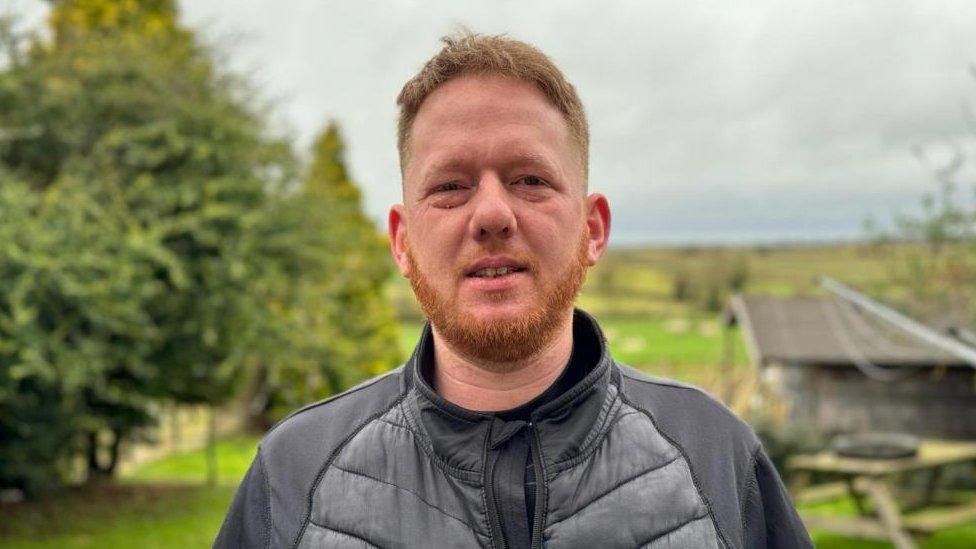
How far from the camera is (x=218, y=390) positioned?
1455 centimetres

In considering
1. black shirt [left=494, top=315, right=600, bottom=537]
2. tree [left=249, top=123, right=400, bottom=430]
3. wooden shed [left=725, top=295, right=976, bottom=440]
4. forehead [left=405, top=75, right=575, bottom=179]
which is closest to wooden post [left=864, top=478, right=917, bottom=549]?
wooden shed [left=725, top=295, right=976, bottom=440]

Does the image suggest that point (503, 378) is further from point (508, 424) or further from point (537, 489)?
point (537, 489)

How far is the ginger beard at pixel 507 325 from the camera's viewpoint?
5.75 ft

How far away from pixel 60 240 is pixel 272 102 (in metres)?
4.05

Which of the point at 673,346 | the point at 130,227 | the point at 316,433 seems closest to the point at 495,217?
the point at 316,433

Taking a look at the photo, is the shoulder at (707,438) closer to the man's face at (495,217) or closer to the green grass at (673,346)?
the man's face at (495,217)

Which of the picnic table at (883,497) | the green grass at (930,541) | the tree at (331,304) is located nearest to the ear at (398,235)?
the picnic table at (883,497)

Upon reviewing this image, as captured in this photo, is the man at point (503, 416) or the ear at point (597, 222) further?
the ear at point (597, 222)

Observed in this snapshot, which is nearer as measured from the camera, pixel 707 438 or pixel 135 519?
pixel 707 438

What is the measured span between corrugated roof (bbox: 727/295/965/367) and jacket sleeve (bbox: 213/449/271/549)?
527 inches

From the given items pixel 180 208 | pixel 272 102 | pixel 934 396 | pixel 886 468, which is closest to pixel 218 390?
pixel 180 208

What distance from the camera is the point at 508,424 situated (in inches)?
70.7

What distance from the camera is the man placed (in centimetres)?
175

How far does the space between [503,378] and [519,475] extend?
0.17 meters
